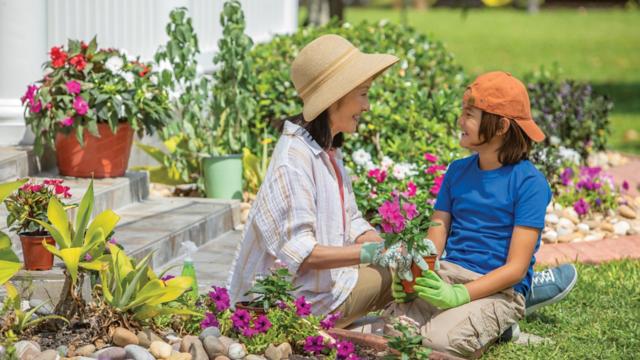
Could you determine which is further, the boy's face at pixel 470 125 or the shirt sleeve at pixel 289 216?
the boy's face at pixel 470 125

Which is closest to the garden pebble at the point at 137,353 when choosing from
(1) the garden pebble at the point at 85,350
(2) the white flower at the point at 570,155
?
(1) the garden pebble at the point at 85,350

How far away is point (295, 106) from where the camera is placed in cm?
808

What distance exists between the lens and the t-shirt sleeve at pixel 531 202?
4527 millimetres

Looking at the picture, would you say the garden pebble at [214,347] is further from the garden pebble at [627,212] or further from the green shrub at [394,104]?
the garden pebble at [627,212]

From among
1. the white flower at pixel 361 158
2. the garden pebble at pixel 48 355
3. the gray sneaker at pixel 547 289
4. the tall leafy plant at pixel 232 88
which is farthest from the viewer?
the tall leafy plant at pixel 232 88

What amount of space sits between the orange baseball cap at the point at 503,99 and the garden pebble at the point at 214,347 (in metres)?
1.53

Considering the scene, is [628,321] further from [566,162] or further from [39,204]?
[566,162]

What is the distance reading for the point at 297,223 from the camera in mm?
4227

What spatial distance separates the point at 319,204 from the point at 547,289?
1.29 meters

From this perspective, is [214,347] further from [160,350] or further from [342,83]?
[342,83]

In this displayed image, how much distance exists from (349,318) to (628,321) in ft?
4.59

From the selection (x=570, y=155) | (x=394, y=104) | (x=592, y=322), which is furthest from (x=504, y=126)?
(x=570, y=155)

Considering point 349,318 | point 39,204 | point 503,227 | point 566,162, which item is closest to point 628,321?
point 503,227

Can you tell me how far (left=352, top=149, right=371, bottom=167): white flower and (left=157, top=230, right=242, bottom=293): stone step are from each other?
90 centimetres
